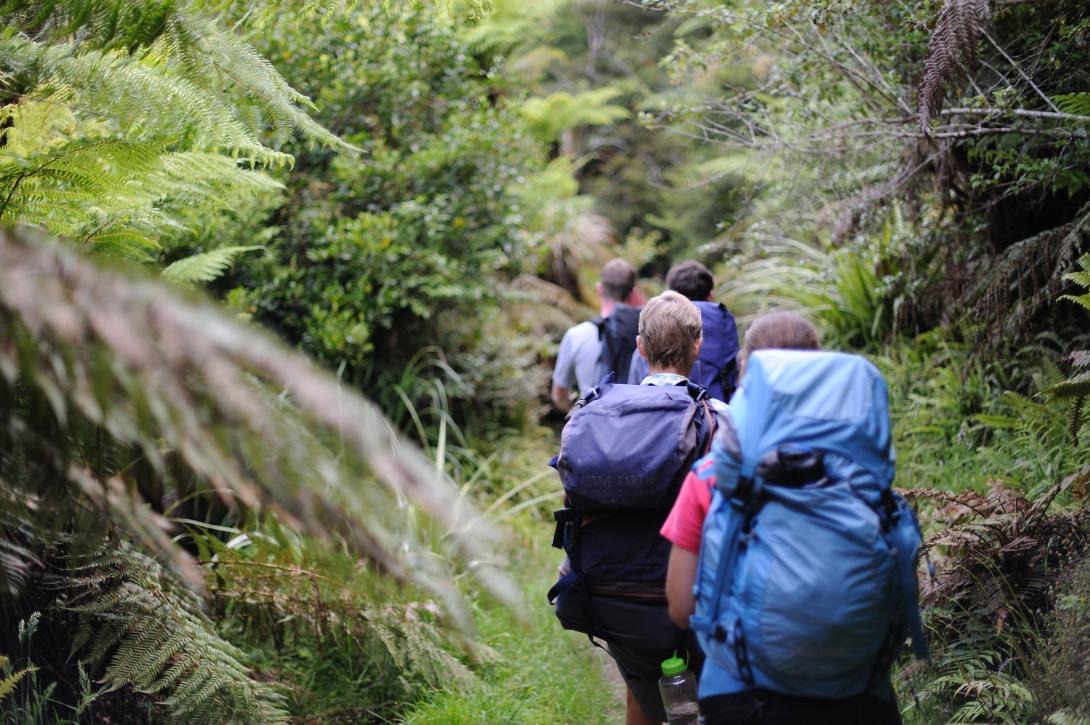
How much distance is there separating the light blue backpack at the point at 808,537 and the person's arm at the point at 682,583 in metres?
0.15

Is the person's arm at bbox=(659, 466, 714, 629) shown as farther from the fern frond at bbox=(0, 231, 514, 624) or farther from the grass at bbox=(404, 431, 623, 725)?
the grass at bbox=(404, 431, 623, 725)

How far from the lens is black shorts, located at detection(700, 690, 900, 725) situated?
235cm

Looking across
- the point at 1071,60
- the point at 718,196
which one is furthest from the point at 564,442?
the point at 718,196

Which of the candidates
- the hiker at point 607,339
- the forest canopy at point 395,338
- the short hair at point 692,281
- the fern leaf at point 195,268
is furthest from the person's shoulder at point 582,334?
the fern leaf at point 195,268

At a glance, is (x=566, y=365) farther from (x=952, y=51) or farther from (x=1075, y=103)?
(x=1075, y=103)

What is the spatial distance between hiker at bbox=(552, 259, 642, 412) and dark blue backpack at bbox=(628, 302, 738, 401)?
30.3 inches

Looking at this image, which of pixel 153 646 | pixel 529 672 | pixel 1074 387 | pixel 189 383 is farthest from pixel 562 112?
pixel 189 383

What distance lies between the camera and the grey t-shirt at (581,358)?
5.75m

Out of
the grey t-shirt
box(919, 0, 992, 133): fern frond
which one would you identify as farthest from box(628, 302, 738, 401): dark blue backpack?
box(919, 0, 992, 133): fern frond

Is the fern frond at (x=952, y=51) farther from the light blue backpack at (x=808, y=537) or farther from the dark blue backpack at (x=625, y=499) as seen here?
the light blue backpack at (x=808, y=537)

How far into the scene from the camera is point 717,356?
4727 mm

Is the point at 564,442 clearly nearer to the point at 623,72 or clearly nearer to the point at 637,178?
the point at 637,178

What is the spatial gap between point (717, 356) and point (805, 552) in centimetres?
259

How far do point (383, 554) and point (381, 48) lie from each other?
6.63m
